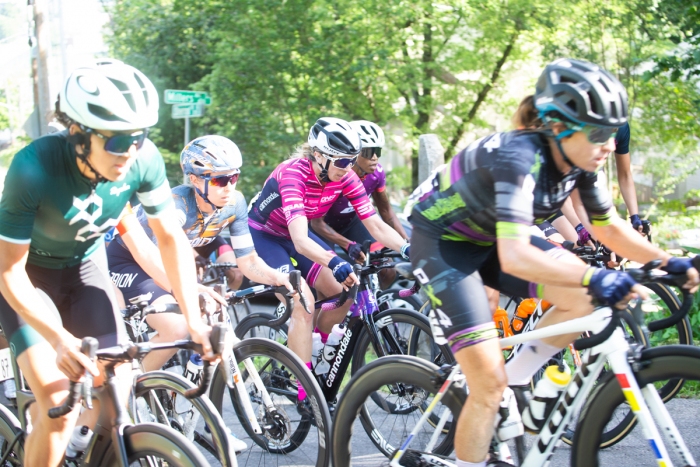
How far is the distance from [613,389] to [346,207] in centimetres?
386

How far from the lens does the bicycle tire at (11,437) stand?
3.57 meters

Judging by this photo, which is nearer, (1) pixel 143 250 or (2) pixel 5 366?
(1) pixel 143 250

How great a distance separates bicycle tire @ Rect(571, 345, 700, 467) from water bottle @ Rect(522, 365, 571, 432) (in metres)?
0.14

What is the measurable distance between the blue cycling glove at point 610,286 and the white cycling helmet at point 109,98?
1814 mm

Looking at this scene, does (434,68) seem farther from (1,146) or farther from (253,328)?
(1,146)

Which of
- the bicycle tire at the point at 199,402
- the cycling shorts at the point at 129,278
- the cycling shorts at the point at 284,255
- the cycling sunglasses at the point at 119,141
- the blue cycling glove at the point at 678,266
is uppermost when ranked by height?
the cycling sunglasses at the point at 119,141

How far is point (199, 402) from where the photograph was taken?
322 centimetres

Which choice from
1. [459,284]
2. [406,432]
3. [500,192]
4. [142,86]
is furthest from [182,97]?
[500,192]

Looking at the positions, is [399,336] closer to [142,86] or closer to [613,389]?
[613,389]

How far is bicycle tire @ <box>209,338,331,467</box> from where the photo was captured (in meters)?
4.00

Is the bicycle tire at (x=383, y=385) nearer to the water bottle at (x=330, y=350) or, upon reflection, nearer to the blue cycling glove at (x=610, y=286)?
the blue cycling glove at (x=610, y=286)

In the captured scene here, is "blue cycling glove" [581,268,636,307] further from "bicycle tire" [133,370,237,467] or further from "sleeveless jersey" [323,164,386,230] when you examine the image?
"sleeveless jersey" [323,164,386,230]

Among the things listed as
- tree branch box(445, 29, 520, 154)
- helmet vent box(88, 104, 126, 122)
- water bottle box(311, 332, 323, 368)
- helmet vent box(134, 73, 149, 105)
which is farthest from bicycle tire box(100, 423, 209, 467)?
tree branch box(445, 29, 520, 154)

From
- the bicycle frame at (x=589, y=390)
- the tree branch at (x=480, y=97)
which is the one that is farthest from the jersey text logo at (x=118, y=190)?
the tree branch at (x=480, y=97)
